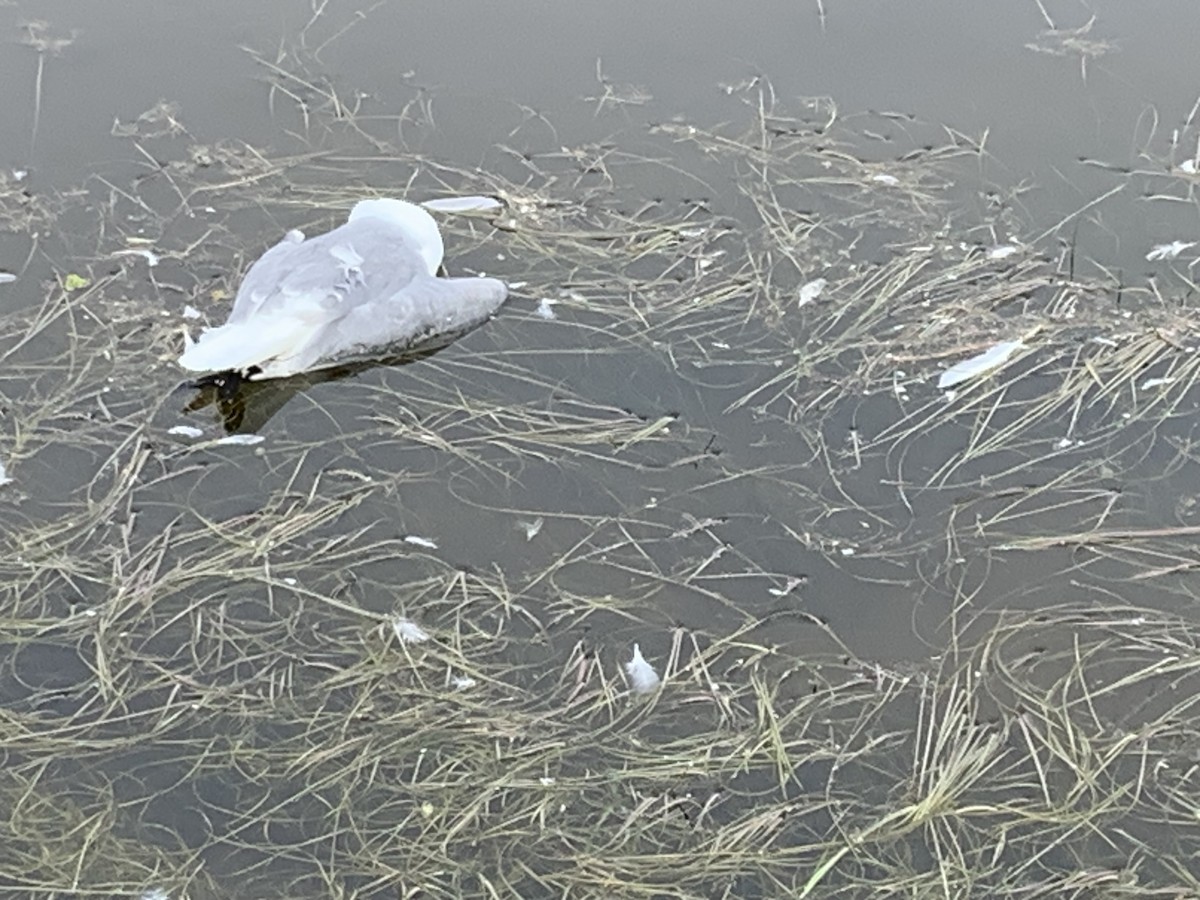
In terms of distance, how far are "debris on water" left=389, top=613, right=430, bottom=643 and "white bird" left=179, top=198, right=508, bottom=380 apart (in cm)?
92

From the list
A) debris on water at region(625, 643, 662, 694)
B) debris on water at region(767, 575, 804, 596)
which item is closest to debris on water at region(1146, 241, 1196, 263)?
debris on water at region(767, 575, 804, 596)

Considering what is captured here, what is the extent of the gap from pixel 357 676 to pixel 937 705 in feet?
4.24

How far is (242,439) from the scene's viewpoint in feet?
11.0

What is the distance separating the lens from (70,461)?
10.7 ft

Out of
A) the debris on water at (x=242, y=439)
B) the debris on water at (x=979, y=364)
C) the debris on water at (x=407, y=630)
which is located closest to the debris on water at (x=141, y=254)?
the debris on water at (x=242, y=439)

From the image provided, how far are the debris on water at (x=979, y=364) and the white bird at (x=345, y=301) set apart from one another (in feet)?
4.34

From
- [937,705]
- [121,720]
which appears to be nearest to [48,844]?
[121,720]

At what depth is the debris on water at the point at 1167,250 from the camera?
4.07 meters

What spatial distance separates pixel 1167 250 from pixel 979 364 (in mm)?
947

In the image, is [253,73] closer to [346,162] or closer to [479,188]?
[346,162]

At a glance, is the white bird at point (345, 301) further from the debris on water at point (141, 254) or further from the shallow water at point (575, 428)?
the debris on water at point (141, 254)

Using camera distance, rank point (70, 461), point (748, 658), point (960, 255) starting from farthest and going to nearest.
A: point (960, 255) → point (70, 461) → point (748, 658)

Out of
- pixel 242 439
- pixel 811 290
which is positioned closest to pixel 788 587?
A: pixel 811 290

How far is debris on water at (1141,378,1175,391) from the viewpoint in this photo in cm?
360
